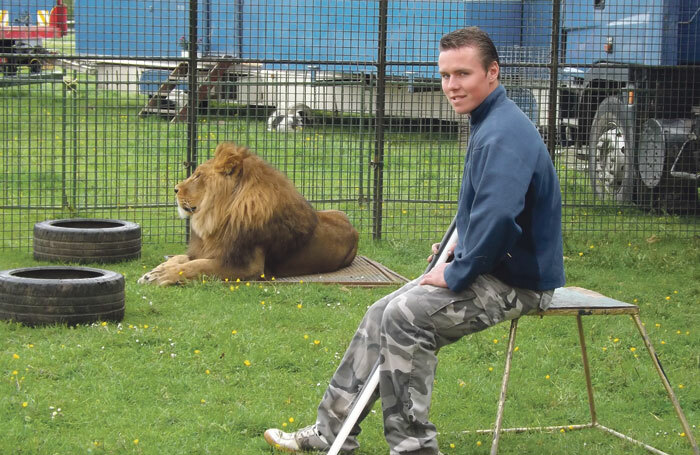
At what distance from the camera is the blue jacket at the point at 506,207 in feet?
13.8

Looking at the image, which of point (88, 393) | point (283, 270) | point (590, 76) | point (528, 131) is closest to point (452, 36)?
point (528, 131)

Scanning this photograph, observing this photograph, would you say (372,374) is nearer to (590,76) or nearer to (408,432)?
(408,432)

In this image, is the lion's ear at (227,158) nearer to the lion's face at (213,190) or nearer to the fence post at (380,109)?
the lion's face at (213,190)

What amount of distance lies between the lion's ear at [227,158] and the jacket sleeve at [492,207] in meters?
4.51

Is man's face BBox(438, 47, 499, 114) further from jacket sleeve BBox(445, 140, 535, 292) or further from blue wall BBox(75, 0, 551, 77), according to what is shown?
blue wall BBox(75, 0, 551, 77)

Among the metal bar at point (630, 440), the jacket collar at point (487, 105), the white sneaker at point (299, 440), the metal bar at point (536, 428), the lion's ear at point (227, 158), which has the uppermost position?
the jacket collar at point (487, 105)

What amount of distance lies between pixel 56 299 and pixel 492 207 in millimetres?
3726

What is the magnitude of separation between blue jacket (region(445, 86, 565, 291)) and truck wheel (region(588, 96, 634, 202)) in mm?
7550

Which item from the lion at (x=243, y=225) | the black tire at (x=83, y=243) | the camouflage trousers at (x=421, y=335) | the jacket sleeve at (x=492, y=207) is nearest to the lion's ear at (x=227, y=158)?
the lion at (x=243, y=225)

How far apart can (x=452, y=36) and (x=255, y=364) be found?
275 cm

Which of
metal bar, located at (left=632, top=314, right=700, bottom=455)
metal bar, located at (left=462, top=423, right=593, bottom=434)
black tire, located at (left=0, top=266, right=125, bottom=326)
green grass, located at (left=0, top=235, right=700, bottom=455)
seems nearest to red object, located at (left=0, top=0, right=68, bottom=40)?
black tire, located at (left=0, top=266, right=125, bottom=326)

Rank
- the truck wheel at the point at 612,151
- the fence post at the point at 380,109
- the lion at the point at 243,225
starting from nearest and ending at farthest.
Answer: the lion at the point at 243,225 → the fence post at the point at 380,109 → the truck wheel at the point at 612,151

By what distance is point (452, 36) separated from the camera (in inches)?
175

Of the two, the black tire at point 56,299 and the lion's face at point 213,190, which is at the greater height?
the lion's face at point 213,190
